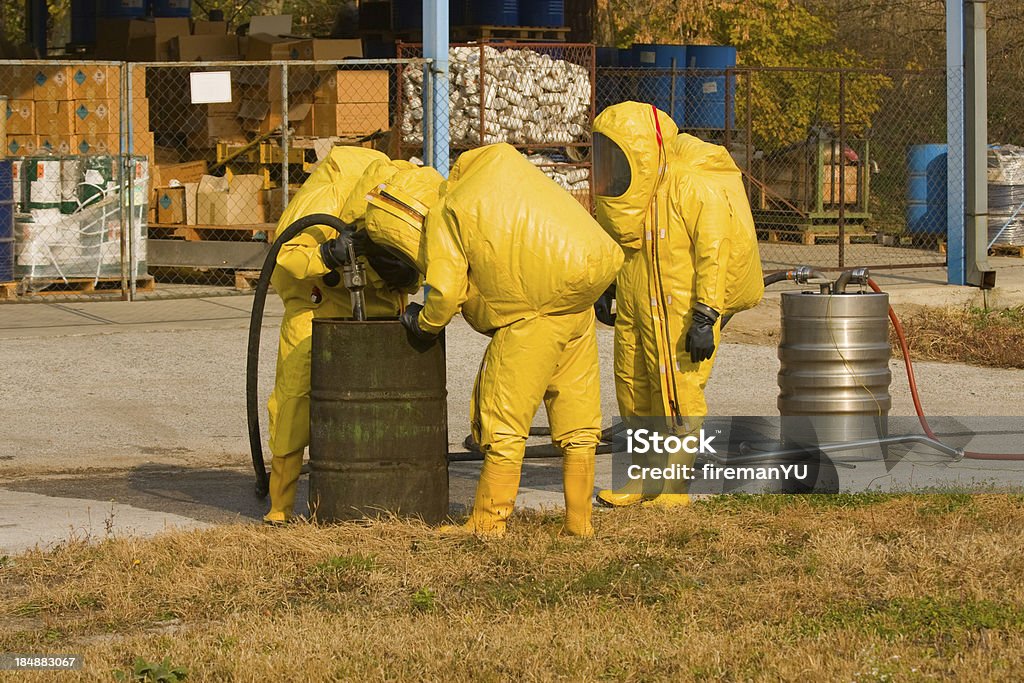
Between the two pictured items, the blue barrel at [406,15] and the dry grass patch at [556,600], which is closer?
the dry grass patch at [556,600]

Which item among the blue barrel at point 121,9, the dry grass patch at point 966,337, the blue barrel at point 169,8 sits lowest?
the dry grass patch at point 966,337

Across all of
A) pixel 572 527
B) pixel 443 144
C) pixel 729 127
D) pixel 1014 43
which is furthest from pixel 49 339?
pixel 1014 43

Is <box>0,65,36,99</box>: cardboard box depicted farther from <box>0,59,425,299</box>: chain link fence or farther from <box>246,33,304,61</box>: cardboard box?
<box>246,33,304,61</box>: cardboard box

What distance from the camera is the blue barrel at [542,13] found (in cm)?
1838

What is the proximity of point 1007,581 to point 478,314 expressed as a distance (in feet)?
7.37

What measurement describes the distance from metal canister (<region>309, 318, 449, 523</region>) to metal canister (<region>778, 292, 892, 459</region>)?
1965 millimetres

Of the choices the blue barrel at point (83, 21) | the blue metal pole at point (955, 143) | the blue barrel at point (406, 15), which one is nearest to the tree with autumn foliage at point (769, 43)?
the blue barrel at point (406, 15)

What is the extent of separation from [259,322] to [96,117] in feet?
29.9

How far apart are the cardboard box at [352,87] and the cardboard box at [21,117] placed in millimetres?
2939

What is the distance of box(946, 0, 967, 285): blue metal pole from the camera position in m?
15.2

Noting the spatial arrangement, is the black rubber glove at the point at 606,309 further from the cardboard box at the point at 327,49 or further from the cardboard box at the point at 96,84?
the cardboard box at the point at 327,49

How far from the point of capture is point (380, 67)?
18.2m

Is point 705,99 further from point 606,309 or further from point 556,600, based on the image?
point 556,600

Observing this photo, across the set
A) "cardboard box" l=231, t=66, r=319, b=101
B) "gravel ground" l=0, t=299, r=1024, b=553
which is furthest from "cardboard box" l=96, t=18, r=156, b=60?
"gravel ground" l=0, t=299, r=1024, b=553
